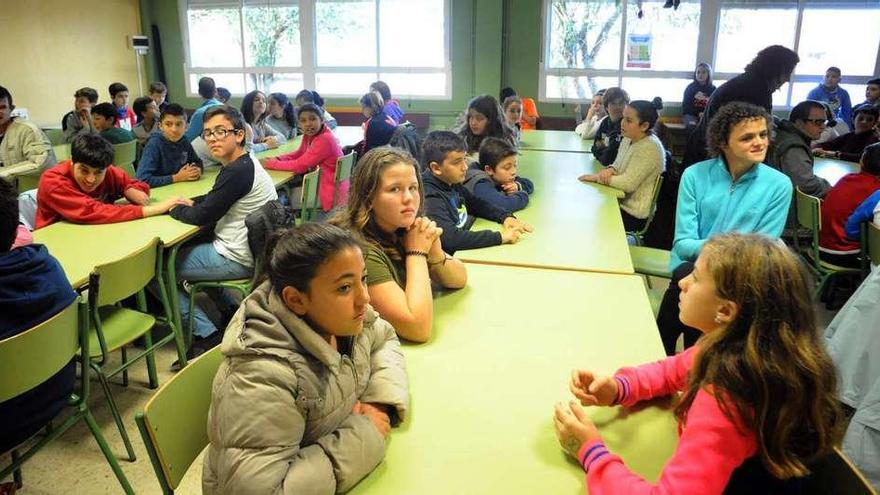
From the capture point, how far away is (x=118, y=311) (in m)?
2.56

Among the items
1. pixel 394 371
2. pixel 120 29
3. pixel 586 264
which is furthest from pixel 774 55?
pixel 120 29

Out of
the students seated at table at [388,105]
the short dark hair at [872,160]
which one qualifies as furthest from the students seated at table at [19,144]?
the short dark hair at [872,160]

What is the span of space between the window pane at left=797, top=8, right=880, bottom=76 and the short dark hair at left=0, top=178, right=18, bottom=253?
9.33 meters

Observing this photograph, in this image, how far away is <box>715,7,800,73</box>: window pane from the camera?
816 cm

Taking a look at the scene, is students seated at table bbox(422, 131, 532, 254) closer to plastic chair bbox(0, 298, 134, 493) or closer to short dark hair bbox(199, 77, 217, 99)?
plastic chair bbox(0, 298, 134, 493)

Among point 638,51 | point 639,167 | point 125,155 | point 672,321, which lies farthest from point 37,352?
point 638,51

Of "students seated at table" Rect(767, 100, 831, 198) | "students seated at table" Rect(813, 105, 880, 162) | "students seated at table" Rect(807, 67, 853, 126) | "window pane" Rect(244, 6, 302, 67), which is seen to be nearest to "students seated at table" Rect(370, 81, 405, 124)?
"students seated at table" Rect(767, 100, 831, 198)

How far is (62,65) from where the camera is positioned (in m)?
8.16

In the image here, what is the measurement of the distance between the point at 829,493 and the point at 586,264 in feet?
4.22

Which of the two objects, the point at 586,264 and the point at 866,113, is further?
the point at 866,113

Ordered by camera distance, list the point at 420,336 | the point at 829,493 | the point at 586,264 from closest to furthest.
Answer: the point at 829,493 → the point at 420,336 → the point at 586,264

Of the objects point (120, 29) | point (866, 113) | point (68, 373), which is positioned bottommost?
point (68, 373)

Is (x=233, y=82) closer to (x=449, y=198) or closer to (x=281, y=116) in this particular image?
(x=281, y=116)

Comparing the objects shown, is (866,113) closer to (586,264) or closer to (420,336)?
(586,264)
